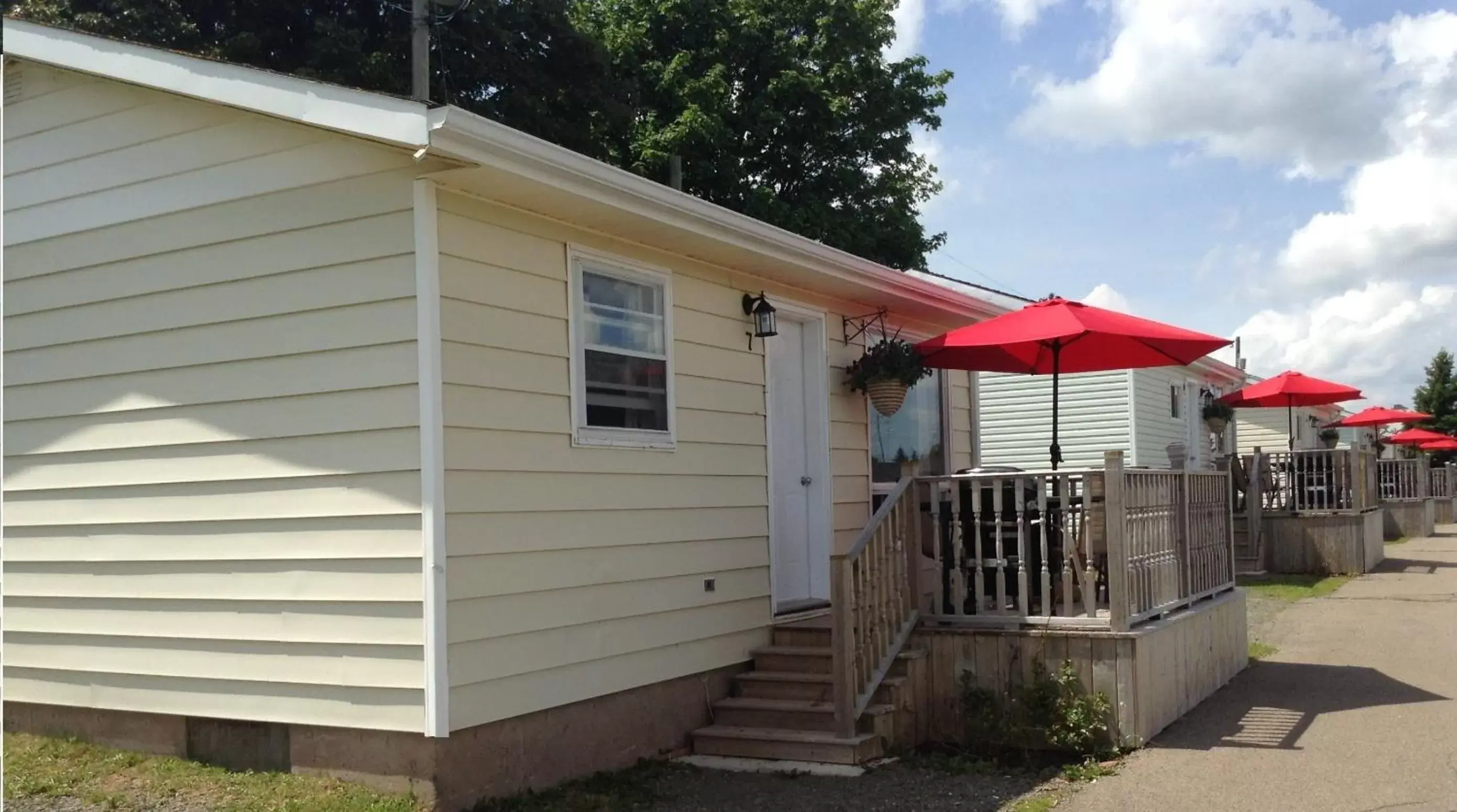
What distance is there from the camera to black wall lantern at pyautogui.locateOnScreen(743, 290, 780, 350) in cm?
816

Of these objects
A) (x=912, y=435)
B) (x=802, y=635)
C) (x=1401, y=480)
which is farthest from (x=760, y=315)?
(x=1401, y=480)

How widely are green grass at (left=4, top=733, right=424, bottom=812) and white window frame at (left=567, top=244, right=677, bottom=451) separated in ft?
6.72

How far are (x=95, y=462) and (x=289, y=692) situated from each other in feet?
6.38

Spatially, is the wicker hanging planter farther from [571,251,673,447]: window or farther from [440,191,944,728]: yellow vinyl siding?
[571,251,673,447]: window

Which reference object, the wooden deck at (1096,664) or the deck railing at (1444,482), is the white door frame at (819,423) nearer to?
the wooden deck at (1096,664)

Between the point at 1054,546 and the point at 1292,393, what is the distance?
439 inches

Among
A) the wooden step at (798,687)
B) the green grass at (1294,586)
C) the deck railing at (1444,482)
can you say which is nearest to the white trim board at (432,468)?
the wooden step at (798,687)

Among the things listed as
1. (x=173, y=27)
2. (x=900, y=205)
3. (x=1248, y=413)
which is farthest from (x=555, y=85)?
(x=1248, y=413)

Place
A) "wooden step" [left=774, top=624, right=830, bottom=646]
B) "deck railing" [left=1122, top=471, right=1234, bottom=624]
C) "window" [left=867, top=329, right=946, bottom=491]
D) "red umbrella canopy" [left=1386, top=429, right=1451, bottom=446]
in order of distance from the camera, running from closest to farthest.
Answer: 1. "deck railing" [left=1122, top=471, right=1234, bottom=624]
2. "wooden step" [left=774, top=624, right=830, bottom=646]
3. "window" [left=867, top=329, right=946, bottom=491]
4. "red umbrella canopy" [left=1386, top=429, right=1451, bottom=446]

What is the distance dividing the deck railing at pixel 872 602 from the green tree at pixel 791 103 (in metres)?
16.1

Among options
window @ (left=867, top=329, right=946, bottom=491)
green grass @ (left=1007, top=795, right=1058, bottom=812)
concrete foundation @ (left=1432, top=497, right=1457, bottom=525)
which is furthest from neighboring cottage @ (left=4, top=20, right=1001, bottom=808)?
concrete foundation @ (left=1432, top=497, right=1457, bottom=525)

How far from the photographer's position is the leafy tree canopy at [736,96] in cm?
1997

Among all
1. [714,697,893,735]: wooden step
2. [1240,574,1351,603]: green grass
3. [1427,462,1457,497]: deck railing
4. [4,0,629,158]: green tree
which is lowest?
[1240,574,1351,603]: green grass

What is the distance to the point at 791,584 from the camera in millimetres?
8656
